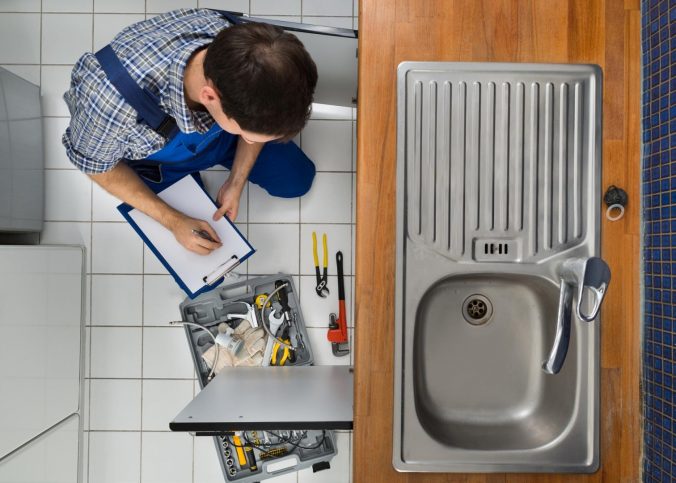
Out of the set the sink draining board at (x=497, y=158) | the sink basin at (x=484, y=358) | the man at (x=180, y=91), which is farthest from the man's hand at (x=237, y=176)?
the sink basin at (x=484, y=358)

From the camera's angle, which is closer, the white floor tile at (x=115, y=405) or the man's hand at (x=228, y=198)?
the man's hand at (x=228, y=198)

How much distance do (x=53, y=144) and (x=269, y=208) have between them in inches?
34.8

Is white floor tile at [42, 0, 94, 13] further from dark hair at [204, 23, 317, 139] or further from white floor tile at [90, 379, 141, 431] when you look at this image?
white floor tile at [90, 379, 141, 431]

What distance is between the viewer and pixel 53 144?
188 centimetres

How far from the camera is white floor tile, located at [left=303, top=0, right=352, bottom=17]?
6.09 ft

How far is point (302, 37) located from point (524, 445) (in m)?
1.10

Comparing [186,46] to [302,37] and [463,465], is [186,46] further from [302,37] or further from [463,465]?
[463,465]

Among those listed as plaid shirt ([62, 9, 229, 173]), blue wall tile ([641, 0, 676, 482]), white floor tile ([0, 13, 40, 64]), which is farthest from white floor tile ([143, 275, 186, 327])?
blue wall tile ([641, 0, 676, 482])

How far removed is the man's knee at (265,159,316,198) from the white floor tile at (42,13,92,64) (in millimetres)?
936

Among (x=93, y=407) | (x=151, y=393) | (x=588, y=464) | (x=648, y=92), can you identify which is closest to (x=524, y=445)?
(x=588, y=464)

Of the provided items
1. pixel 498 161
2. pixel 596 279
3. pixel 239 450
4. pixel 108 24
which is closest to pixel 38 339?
pixel 239 450

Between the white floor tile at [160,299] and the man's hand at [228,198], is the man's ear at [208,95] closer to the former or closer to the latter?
the man's hand at [228,198]

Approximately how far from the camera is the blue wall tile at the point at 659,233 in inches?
34.9

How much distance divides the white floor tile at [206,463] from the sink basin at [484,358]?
119cm
